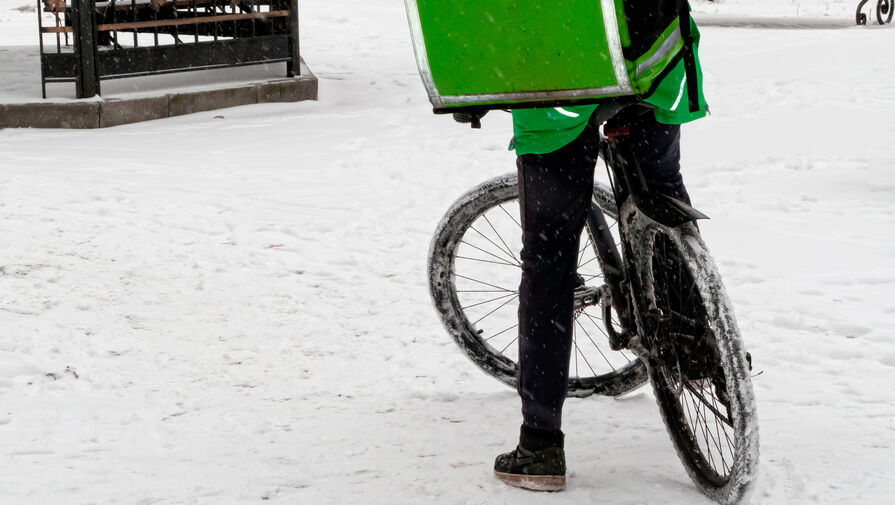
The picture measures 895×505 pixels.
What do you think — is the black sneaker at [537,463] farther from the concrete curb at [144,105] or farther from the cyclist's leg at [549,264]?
the concrete curb at [144,105]

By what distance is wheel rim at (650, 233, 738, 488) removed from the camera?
2760 mm

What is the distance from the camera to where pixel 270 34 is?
1070 cm

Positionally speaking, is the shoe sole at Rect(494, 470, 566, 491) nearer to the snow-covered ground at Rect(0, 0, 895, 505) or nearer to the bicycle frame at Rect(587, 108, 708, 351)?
the snow-covered ground at Rect(0, 0, 895, 505)

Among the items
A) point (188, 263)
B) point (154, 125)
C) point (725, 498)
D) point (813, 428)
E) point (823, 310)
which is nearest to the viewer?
point (725, 498)

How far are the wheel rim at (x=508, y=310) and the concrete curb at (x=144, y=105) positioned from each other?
4398mm

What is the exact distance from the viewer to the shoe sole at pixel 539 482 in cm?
287

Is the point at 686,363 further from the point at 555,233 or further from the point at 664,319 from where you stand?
the point at 555,233

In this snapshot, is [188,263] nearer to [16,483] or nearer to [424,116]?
[16,483]

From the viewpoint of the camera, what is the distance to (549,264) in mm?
2842

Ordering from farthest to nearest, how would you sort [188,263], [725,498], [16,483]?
[188,263] → [16,483] → [725,498]

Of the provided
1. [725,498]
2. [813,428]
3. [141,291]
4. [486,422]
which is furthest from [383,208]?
[725,498]

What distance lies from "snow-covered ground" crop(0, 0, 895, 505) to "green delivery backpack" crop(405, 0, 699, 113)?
1.12 metres

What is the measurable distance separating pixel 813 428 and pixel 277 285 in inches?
103

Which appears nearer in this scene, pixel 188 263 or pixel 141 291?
pixel 141 291
